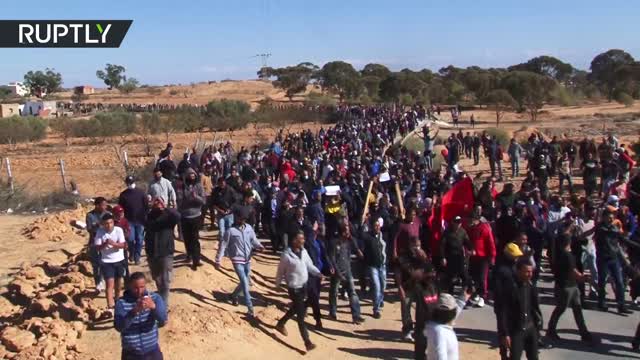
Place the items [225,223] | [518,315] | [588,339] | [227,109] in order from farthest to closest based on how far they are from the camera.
Result: [227,109] → [225,223] → [588,339] → [518,315]

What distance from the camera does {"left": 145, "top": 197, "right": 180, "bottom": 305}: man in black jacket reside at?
8609mm

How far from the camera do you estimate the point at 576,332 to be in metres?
9.10

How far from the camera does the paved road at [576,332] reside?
27.5 ft

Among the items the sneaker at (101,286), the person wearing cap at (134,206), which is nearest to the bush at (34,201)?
the person wearing cap at (134,206)

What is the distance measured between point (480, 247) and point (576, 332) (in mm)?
1679

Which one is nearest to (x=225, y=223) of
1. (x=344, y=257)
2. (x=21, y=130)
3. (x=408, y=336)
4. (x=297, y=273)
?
(x=344, y=257)

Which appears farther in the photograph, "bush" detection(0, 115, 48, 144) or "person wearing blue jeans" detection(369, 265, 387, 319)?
"bush" detection(0, 115, 48, 144)

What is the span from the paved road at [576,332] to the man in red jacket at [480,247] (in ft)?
2.14

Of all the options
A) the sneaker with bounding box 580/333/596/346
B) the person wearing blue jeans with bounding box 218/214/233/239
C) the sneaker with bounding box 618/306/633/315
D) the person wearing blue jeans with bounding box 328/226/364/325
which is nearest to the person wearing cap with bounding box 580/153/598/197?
the sneaker with bounding box 618/306/633/315

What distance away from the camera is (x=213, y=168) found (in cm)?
1897

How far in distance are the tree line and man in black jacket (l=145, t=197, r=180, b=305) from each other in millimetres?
47019

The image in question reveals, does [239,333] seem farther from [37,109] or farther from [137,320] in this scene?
[37,109]

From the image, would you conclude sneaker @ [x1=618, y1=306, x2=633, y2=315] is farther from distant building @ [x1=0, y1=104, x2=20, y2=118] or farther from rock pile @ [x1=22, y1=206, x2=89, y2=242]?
distant building @ [x1=0, y1=104, x2=20, y2=118]

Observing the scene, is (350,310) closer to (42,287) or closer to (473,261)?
(473,261)
